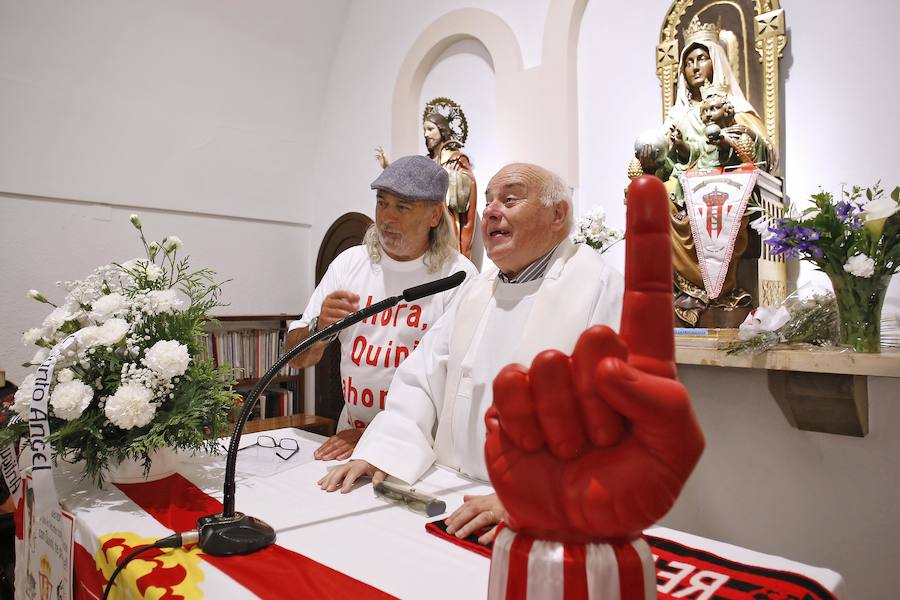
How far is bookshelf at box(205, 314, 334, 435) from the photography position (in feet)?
18.9

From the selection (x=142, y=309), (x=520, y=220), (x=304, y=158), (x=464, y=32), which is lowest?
(x=142, y=309)

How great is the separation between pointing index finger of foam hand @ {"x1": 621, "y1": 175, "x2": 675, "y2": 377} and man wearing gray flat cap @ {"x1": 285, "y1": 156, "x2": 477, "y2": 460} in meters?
1.67

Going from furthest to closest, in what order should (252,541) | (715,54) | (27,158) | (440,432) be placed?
(27,158) → (715,54) → (440,432) → (252,541)

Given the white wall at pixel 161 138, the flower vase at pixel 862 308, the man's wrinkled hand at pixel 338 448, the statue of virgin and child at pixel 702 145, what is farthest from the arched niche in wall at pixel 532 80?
the man's wrinkled hand at pixel 338 448

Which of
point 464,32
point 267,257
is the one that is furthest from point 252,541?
point 267,257

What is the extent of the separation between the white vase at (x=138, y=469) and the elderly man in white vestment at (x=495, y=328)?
52 centimetres

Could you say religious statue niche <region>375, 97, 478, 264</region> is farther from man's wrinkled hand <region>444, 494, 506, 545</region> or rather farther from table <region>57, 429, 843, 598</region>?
man's wrinkled hand <region>444, 494, 506, 545</region>

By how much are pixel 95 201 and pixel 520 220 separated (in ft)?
14.7

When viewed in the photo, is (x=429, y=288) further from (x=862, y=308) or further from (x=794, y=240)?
(x=862, y=308)

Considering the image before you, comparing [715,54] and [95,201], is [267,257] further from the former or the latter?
[715,54]

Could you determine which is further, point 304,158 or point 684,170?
point 304,158

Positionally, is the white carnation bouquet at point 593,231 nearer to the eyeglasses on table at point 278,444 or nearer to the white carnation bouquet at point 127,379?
the eyeglasses on table at point 278,444

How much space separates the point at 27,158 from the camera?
4676 millimetres

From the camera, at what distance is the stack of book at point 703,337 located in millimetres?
2854
